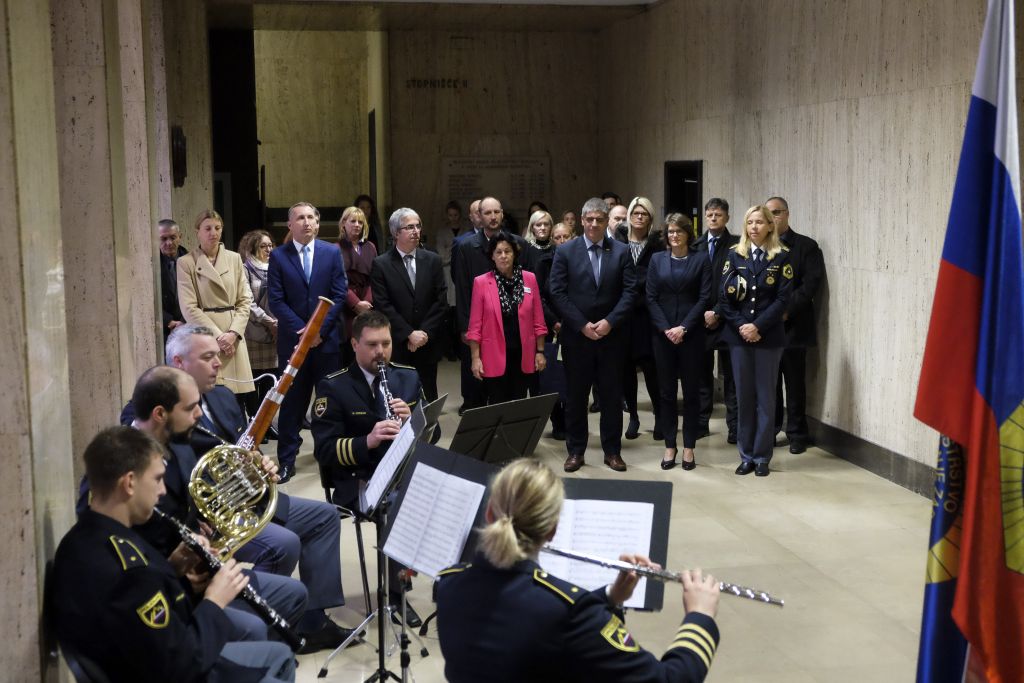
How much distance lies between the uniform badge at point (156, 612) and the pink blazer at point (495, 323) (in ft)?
15.4

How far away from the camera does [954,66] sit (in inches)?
266

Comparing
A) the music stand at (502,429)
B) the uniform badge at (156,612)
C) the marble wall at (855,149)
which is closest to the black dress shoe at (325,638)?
the music stand at (502,429)

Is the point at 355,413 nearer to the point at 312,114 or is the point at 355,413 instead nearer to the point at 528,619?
the point at 528,619

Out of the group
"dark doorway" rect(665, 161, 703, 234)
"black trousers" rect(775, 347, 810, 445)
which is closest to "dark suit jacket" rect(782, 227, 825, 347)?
"black trousers" rect(775, 347, 810, 445)

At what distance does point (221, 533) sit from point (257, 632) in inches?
16.3

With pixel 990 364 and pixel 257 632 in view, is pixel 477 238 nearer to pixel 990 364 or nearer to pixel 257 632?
pixel 257 632

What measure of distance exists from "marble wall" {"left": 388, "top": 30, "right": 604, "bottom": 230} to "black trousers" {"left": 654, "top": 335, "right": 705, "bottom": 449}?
21.2 ft

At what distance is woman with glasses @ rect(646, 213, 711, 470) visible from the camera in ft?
25.8

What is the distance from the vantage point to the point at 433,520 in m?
3.73

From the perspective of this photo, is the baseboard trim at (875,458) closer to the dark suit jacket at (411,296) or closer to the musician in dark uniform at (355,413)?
the dark suit jacket at (411,296)

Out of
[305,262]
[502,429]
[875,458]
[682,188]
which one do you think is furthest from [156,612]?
[682,188]

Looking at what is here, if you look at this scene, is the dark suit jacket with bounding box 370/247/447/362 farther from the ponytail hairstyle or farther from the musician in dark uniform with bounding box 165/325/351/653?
the ponytail hairstyle

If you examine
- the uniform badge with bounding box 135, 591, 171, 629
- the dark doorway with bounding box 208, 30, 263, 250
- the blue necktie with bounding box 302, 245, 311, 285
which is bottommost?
the uniform badge with bounding box 135, 591, 171, 629

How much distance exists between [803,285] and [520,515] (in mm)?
5758
